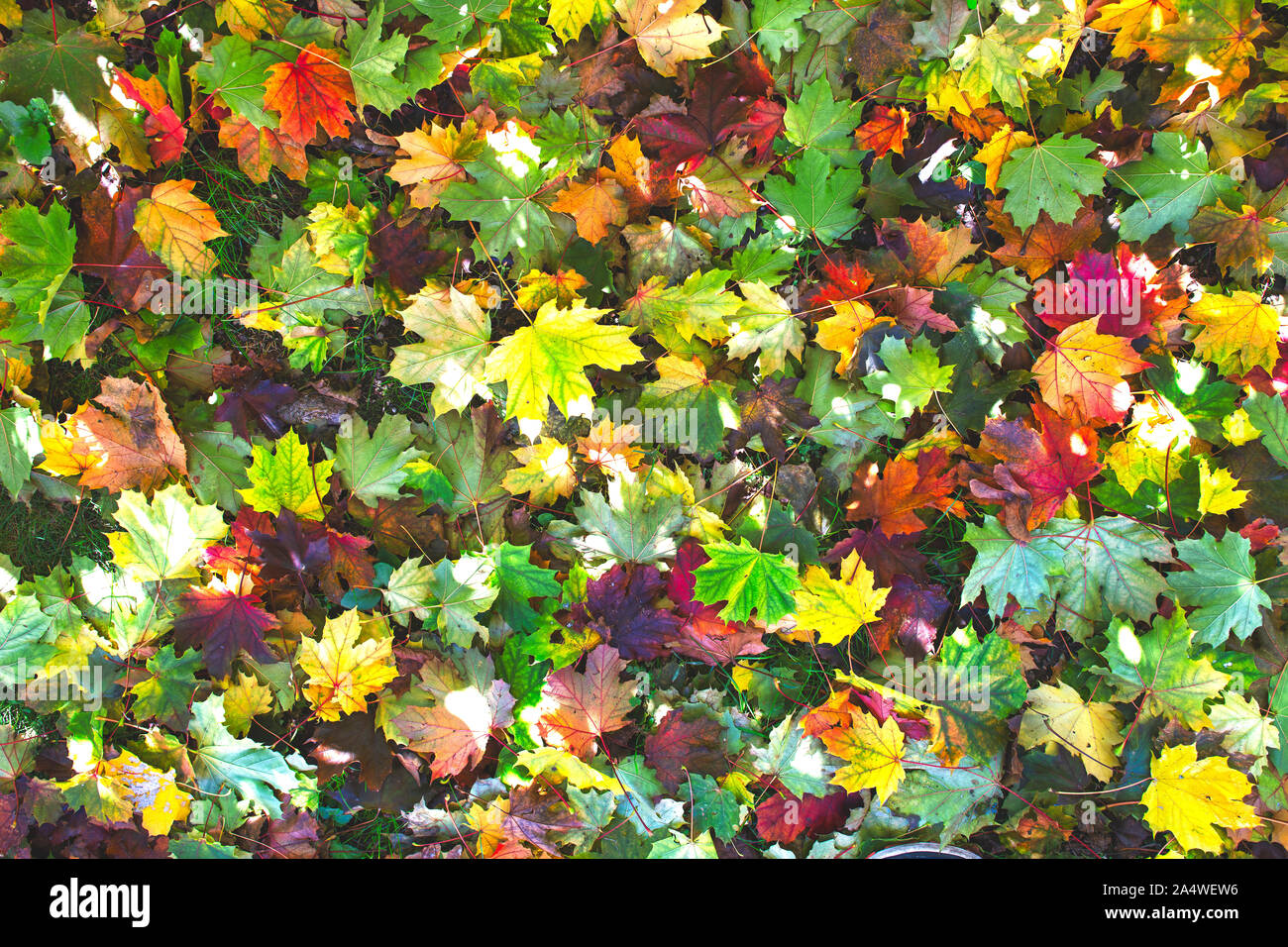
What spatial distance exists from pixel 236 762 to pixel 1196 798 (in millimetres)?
2521

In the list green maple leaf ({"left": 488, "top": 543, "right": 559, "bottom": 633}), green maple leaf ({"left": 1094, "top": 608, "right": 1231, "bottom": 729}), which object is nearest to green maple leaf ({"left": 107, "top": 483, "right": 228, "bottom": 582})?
green maple leaf ({"left": 488, "top": 543, "right": 559, "bottom": 633})

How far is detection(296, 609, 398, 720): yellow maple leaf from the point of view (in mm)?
1825

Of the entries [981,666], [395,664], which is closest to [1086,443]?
[981,666]

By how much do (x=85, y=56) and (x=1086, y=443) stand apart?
2771 mm

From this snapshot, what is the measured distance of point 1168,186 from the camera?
6.16ft

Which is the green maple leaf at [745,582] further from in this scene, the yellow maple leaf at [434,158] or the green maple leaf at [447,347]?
the yellow maple leaf at [434,158]

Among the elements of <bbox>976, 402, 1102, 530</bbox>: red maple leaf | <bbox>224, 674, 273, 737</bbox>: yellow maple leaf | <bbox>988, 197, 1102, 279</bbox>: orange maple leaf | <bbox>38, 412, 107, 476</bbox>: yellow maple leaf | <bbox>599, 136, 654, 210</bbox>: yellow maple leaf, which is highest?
<bbox>599, 136, 654, 210</bbox>: yellow maple leaf

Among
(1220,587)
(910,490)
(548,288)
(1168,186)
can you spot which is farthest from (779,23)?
(1220,587)

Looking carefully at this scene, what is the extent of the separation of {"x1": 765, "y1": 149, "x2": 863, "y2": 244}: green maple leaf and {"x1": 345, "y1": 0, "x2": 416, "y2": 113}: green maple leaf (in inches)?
38.6

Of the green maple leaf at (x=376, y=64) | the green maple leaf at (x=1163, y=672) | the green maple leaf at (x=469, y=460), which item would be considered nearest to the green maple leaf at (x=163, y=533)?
the green maple leaf at (x=469, y=460)

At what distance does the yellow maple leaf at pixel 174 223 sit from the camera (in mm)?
1829

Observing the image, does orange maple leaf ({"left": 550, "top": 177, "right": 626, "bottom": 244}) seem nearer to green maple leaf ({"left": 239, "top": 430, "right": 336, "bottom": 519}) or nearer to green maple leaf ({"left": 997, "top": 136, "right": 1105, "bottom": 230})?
green maple leaf ({"left": 239, "top": 430, "right": 336, "bottom": 519})

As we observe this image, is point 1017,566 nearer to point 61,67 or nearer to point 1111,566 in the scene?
point 1111,566
